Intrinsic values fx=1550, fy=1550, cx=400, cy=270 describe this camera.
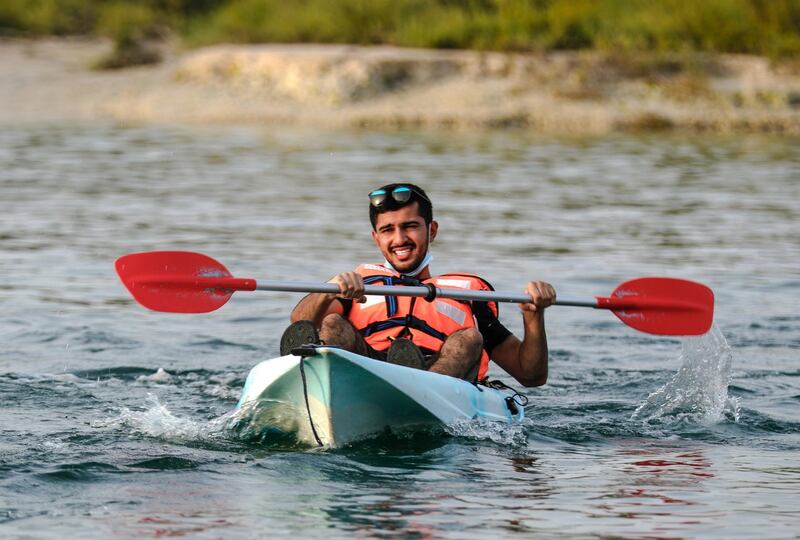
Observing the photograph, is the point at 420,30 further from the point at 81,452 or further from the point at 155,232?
the point at 81,452

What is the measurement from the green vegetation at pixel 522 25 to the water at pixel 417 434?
5368mm

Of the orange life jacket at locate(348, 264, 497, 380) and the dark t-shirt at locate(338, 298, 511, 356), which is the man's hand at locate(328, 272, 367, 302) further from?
the dark t-shirt at locate(338, 298, 511, 356)

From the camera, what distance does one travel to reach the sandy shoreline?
21688 millimetres

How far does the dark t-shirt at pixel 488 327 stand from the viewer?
22.1 ft

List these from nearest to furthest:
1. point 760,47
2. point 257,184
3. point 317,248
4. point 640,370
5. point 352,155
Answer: point 640,370, point 317,248, point 257,184, point 352,155, point 760,47

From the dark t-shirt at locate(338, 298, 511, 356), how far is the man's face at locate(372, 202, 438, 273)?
382 mm

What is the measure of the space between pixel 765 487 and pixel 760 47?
60.7 feet

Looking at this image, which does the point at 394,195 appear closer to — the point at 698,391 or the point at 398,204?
the point at 398,204

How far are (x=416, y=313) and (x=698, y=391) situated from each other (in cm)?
173

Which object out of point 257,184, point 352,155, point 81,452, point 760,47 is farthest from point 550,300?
point 760,47

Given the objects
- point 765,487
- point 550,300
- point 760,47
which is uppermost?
point 760,47

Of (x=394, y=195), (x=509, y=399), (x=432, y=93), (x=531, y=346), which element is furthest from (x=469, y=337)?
(x=432, y=93)

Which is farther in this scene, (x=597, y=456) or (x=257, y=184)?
(x=257, y=184)

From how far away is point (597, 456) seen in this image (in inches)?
246
